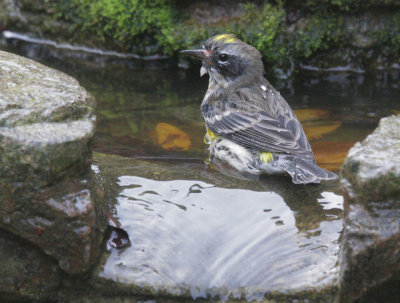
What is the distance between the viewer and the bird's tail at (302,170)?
14.3 feet

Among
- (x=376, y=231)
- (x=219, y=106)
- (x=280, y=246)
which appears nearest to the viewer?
(x=376, y=231)

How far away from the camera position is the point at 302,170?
4.48 m

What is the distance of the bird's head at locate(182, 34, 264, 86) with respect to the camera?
18.7 ft

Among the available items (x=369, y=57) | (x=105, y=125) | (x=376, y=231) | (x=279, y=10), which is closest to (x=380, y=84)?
(x=369, y=57)

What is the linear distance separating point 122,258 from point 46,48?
21.5 ft

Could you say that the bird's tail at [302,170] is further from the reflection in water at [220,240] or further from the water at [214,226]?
the reflection in water at [220,240]

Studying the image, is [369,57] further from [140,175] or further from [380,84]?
[140,175]

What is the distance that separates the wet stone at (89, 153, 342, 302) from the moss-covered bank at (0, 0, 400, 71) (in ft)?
13.0

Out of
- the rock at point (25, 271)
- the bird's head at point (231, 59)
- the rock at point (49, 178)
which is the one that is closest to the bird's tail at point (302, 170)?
the bird's head at point (231, 59)

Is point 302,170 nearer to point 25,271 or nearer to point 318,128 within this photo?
point 318,128

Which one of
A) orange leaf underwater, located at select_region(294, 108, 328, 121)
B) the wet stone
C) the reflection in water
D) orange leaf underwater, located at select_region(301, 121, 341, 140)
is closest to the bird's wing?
the wet stone

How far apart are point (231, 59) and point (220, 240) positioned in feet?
8.35

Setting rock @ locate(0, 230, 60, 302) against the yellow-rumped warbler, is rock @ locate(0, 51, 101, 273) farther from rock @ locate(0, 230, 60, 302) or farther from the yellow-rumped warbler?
the yellow-rumped warbler

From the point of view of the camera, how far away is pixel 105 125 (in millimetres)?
6488
